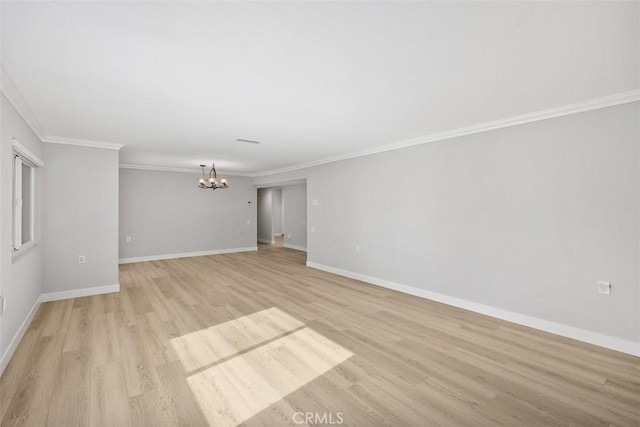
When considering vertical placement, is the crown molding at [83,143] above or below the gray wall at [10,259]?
above

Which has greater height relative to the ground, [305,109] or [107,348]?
[305,109]

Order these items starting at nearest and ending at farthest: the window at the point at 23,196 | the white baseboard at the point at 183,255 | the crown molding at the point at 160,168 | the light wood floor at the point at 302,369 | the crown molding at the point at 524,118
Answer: the light wood floor at the point at 302,369 → the crown molding at the point at 524,118 → the window at the point at 23,196 → the crown molding at the point at 160,168 → the white baseboard at the point at 183,255

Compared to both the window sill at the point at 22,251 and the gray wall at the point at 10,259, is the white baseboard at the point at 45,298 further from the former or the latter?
the window sill at the point at 22,251

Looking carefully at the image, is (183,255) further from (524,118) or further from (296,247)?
(524,118)

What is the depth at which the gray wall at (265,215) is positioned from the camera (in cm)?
1110

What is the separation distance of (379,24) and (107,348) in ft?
12.2

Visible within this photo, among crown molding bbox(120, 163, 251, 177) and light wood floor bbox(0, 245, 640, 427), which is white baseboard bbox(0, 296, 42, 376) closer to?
light wood floor bbox(0, 245, 640, 427)

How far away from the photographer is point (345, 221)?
5.93 meters

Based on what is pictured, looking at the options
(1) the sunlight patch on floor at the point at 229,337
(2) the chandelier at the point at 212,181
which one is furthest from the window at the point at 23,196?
(2) the chandelier at the point at 212,181

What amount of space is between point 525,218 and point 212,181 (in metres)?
6.09

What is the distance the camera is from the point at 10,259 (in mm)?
2713

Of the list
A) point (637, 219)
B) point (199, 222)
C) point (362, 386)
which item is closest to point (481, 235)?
point (637, 219)

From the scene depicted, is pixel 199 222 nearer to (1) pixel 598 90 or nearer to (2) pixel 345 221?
(2) pixel 345 221

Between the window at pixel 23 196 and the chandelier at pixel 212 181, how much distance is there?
3205 mm
